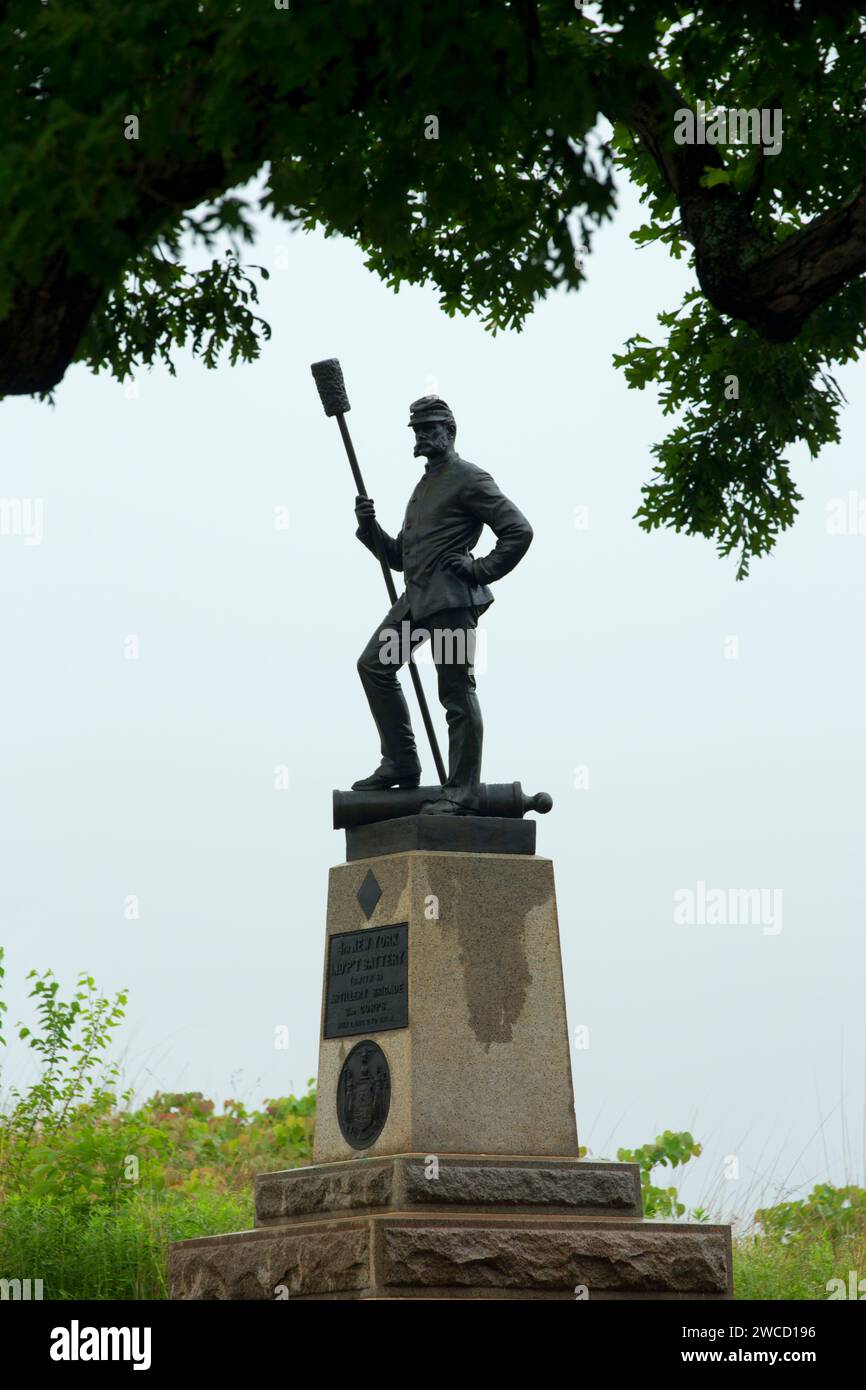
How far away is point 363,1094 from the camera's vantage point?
10203 mm

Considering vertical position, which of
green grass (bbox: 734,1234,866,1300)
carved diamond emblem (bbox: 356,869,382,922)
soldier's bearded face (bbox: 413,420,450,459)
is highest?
soldier's bearded face (bbox: 413,420,450,459)

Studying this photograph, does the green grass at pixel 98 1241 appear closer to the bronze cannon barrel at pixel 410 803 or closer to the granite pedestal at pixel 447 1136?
the granite pedestal at pixel 447 1136

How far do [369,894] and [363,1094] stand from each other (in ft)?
3.25

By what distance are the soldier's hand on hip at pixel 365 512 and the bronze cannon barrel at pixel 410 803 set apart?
147cm

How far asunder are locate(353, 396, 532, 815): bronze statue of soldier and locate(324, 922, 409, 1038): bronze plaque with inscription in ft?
2.59

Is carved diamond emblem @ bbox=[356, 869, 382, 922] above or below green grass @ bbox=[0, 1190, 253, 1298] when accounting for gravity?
above

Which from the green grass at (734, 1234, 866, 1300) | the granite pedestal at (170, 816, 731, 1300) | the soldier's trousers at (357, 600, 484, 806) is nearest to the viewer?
the granite pedestal at (170, 816, 731, 1300)

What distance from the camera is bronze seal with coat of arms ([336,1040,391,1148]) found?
10.1m

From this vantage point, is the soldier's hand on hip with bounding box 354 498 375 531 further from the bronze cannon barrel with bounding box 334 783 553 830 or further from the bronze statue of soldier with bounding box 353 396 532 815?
the bronze cannon barrel with bounding box 334 783 553 830

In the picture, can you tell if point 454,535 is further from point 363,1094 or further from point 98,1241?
point 98,1241

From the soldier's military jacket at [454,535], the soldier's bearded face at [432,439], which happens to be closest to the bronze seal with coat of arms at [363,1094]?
the soldier's military jacket at [454,535]

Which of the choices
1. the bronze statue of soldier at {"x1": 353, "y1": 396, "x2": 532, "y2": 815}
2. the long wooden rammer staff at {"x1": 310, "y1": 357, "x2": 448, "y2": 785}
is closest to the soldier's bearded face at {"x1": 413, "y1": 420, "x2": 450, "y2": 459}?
the bronze statue of soldier at {"x1": 353, "y1": 396, "x2": 532, "y2": 815}

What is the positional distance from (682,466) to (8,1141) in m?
6.78
